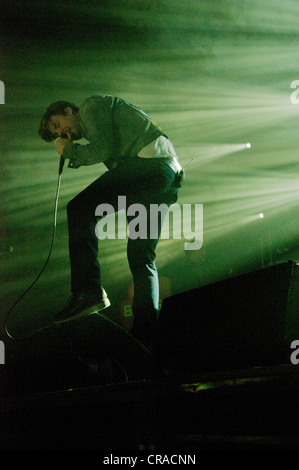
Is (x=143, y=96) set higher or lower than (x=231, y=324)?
higher

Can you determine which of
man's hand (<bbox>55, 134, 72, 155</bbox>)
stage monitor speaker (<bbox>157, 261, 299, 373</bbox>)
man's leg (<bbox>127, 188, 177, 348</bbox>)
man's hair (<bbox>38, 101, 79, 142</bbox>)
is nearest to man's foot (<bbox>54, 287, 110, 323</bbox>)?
man's leg (<bbox>127, 188, 177, 348</bbox>)

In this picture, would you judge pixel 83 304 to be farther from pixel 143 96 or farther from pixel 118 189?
pixel 143 96

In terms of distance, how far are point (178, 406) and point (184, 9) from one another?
2.12 metres

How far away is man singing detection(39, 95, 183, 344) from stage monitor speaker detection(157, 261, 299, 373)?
35 cm

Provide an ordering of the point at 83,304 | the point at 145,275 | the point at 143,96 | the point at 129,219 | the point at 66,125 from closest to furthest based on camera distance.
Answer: the point at 83,304 < the point at 145,275 < the point at 129,219 < the point at 66,125 < the point at 143,96

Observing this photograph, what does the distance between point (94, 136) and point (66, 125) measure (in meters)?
0.35

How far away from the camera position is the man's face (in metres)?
2.02

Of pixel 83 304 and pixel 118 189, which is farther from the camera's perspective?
pixel 118 189

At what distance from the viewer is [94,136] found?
1777 millimetres

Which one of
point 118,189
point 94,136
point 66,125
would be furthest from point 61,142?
point 118,189

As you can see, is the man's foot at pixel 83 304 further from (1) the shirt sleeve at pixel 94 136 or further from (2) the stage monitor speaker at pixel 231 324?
(1) the shirt sleeve at pixel 94 136
